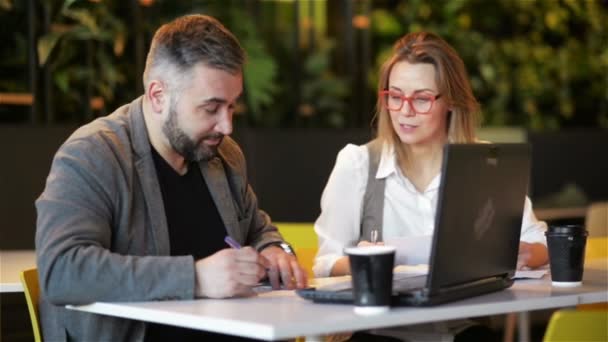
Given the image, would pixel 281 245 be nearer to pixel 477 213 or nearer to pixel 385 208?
pixel 385 208

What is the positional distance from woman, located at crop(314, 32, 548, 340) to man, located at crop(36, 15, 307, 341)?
1.40 feet

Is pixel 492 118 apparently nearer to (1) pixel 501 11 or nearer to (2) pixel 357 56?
(1) pixel 501 11

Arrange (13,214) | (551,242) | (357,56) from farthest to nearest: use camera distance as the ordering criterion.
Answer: (357,56)
(13,214)
(551,242)

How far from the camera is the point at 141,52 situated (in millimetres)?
5922

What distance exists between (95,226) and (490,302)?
93 cm

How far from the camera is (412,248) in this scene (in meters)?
3.02

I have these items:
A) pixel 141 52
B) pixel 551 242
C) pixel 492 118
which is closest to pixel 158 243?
pixel 551 242

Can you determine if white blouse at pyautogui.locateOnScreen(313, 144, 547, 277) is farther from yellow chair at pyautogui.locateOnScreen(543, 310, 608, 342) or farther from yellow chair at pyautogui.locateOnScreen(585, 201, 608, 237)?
yellow chair at pyautogui.locateOnScreen(585, 201, 608, 237)

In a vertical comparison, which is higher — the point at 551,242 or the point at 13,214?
the point at 551,242

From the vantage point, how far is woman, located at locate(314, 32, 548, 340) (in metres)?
3.46

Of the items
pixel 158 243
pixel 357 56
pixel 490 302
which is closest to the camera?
pixel 490 302

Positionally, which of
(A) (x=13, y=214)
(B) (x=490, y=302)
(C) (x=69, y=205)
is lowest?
(A) (x=13, y=214)

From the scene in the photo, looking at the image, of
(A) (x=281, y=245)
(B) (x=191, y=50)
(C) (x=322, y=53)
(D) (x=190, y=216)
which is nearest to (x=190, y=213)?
(D) (x=190, y=216)

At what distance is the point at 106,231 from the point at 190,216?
36cm
